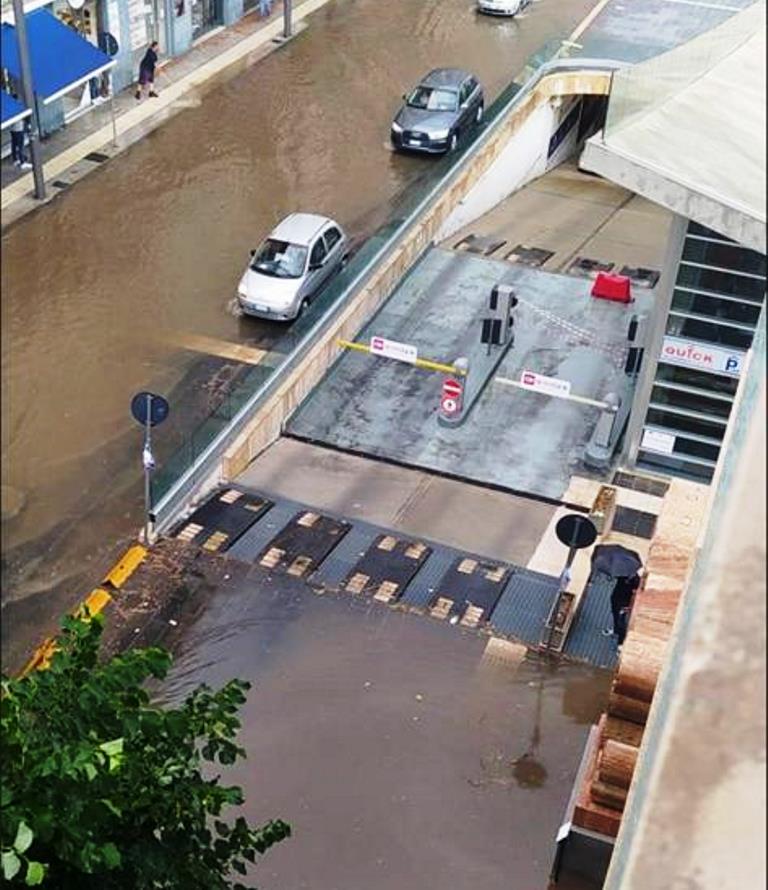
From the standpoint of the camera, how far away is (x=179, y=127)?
82.8 ft

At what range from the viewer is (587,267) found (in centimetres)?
2527

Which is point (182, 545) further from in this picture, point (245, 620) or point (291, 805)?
point (291, 805)

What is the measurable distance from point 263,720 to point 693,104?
751 centimetres

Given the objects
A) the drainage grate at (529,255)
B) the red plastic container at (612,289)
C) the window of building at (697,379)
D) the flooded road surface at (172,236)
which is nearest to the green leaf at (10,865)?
the flooded road surface at (172,236)

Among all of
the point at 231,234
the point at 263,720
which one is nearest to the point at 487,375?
the point at 231,234

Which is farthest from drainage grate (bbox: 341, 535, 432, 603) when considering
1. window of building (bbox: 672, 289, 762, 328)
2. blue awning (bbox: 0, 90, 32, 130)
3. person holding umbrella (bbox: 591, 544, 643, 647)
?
blue awning (bbox: 0, 90, 32, 130)

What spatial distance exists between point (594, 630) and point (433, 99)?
1570 cm

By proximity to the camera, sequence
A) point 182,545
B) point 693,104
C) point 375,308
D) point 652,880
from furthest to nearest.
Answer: point 375,308
point 182,545
point 693,104
point 652,880

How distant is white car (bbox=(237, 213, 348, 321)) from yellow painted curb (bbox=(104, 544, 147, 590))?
20.1 ft

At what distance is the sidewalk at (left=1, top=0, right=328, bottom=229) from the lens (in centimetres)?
2317

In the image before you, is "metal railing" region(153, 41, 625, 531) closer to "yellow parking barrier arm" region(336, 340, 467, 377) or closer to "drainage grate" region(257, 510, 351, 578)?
"yellow parking barrier arm" region(336, 340, 467, 377)

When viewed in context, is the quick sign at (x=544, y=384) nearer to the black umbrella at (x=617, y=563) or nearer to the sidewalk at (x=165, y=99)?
the black umbrella at (x=617, y=563)

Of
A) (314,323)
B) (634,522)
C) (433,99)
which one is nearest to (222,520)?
(314,323)

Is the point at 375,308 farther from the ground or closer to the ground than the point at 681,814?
closer to the ground
